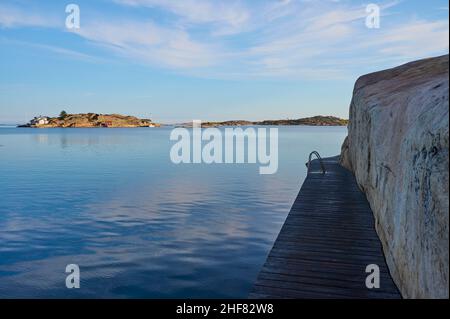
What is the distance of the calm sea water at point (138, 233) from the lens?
1078 centimetres

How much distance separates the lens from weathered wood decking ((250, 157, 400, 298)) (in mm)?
6258

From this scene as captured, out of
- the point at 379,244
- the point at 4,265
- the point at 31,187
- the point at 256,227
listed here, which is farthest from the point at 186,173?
Result: the point at 379,244

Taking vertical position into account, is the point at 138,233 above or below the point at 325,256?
below

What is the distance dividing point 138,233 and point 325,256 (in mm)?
10182

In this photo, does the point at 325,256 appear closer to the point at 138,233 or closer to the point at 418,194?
the point at 418,194

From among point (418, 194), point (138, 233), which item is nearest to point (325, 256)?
point (418, 194)

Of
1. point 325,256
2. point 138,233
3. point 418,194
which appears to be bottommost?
point 138,233

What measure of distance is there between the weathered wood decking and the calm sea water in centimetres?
253

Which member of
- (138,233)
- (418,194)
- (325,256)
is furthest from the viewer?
(138,233)

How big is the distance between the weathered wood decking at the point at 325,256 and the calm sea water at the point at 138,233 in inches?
99.5

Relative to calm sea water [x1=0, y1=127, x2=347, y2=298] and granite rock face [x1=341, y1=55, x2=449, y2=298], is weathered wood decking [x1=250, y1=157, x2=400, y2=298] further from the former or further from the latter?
calm sea water [x1=0, y1=127, x2=347, y2=298]

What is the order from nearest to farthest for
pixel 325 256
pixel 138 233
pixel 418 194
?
1. pixel 418 194
2. pixel 325 256
3. pixel 138 233

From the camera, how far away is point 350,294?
6.05 meters

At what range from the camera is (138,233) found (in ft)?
52.2
